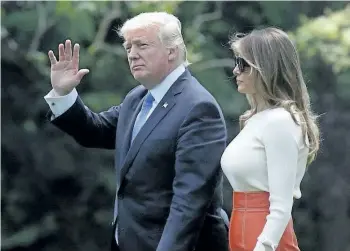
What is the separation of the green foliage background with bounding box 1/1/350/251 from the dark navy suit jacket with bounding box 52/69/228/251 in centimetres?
681

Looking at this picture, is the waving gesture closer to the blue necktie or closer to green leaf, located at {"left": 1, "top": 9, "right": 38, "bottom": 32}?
the blue necktie

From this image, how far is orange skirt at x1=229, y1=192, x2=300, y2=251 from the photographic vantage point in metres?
3.19

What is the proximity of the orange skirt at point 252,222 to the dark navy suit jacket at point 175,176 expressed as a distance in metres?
0.18

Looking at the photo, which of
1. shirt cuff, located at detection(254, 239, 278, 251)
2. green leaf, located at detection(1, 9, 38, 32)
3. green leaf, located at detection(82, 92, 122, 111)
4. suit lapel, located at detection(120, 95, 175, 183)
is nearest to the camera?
shirt cuff, located at detection(254, 239, 278, 251)

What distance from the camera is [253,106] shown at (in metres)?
3.29

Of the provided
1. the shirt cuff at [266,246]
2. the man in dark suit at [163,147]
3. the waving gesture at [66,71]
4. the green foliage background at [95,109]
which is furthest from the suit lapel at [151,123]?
the green foliage background at [95,109]

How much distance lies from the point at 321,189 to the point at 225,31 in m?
2.28

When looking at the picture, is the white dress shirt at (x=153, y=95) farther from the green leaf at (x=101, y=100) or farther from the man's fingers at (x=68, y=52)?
the green leaf at (x=101, y=100)

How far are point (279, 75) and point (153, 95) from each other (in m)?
0.56

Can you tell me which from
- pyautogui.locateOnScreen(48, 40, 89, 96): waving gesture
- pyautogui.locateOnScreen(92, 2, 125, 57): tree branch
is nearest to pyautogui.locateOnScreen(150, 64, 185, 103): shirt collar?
pyautogui.locateOnScreen(48, 40, 89, 96): waving gesture

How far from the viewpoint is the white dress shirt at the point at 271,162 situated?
3105mm

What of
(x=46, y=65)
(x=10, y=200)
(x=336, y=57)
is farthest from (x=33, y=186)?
(x=336, y=57)

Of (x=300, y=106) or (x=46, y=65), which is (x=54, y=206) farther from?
(x=300, y=106)

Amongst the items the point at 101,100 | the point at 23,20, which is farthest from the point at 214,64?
the point at 23,20
